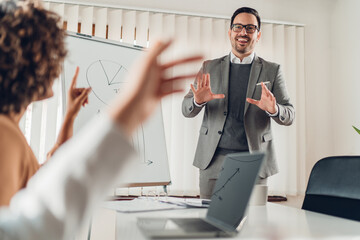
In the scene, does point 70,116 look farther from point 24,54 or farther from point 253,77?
point 253,77

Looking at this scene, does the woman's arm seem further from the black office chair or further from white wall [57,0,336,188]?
white wall [57,0,336,188]

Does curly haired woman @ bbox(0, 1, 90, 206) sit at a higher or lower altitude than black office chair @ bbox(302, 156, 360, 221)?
higher

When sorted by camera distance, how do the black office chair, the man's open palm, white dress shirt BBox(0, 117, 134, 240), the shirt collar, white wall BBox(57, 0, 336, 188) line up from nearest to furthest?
1. white dress shirt BBox(0, 117, 134, 240)
2. the black office chair
3. the man's open palm
4. the shirt collar
5. white wall BBox(57, 0, 336, 188)

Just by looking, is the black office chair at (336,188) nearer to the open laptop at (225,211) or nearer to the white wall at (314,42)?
the open laptop at (225,211)

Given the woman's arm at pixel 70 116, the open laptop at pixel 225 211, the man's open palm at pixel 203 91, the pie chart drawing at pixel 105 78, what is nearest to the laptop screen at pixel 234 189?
the open laptop at pixel 225 211

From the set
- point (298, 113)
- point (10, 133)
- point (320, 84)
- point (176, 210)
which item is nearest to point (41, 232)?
point (10, 133)

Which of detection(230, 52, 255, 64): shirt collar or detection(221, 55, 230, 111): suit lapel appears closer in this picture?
detection(221, 55, 230, 111): suit lapel

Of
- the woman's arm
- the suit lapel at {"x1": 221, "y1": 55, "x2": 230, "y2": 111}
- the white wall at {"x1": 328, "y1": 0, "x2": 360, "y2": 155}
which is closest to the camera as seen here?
the woman's arm

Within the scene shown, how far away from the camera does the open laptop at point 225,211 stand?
74 cm

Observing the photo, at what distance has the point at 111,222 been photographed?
3.13m

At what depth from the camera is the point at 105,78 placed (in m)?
1.69

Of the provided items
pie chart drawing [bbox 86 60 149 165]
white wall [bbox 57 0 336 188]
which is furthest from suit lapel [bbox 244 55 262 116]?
white wall [bbox 57 0 336 188]

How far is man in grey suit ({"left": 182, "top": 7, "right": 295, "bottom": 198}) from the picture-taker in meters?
2.06

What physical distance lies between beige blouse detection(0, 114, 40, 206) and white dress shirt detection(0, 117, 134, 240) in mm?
99
